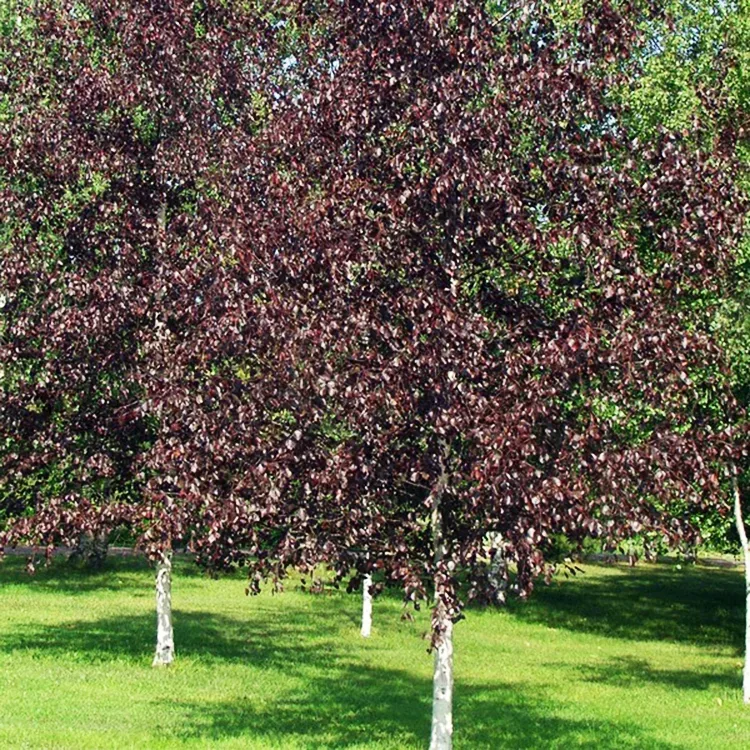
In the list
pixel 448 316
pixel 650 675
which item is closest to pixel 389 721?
pixel 448 316

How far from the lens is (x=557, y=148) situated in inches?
527

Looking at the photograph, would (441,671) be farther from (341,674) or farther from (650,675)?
(650,675)

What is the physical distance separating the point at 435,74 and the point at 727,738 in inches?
422

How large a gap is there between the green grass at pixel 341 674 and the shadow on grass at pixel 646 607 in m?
0.16

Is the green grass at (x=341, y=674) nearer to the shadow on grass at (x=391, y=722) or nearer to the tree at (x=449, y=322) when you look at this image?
the shadow on grass at (x=391, y=722)

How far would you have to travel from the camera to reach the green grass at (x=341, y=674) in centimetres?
1708

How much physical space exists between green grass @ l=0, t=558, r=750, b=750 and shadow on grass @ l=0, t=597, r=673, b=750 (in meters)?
0.05

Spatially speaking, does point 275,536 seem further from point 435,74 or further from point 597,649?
point 597,649

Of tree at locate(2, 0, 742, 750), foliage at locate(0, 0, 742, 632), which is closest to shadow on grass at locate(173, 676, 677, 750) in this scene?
tree at locate(2, 0, 742, 750)

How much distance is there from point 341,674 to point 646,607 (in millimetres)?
20801

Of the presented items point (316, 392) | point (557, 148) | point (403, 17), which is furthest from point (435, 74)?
point (316, 392)

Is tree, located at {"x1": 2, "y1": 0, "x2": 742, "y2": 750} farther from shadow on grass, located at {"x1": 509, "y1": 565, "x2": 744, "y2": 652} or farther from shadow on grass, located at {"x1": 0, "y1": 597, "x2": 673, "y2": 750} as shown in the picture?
shadow on grass, located at {"x1": 509, "y1": 565, "x2": 744, "y2": 652}

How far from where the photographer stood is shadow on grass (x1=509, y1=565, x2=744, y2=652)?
116ft

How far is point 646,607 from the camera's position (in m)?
41.6
